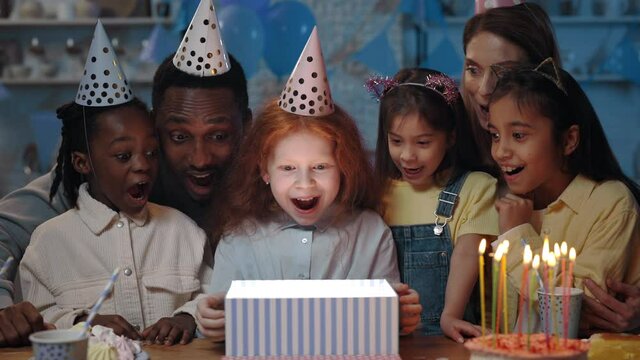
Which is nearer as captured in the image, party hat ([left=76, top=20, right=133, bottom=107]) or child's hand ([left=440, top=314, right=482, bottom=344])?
child's hand ([left=440, top=314, right=482, bottom=344])

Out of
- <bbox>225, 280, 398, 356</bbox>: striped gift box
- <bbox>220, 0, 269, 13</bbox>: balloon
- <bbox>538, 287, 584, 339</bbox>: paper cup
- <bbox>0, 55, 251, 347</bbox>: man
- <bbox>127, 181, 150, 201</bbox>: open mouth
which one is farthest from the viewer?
<bbox>220, 0, 269, 13</bbox>: balloon

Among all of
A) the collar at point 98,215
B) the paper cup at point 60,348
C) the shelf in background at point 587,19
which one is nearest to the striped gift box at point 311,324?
the paper cup at point 60,348

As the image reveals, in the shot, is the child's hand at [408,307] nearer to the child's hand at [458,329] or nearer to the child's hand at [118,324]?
the child's hand at [458,329]

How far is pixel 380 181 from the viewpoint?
104 inches

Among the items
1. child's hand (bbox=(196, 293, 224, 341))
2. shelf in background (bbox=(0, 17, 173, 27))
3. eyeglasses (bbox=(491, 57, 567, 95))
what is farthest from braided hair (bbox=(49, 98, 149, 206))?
shelf in background (bbox=(0, 17, 173, 27))

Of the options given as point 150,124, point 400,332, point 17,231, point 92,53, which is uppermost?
point 92,53

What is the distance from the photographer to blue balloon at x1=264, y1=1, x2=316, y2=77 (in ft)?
11.3

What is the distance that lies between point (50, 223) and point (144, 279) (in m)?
0.31

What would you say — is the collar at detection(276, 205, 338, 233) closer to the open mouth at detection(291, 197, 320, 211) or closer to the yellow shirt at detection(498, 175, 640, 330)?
the open mouth at detection(291, 197, 320, 211)

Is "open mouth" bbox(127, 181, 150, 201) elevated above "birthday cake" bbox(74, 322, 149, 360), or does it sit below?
above

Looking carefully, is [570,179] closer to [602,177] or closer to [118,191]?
[602,177]

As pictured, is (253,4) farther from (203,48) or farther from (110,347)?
(110,347)

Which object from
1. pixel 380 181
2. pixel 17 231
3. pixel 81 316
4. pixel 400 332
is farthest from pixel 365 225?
pixel 17 231

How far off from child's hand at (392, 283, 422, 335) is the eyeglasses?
66 centimetres
